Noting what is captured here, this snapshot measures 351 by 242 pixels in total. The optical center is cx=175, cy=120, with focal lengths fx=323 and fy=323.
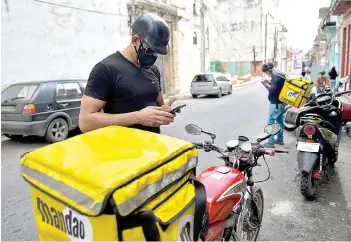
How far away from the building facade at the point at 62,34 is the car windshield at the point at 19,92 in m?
2.64

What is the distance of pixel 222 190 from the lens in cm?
202

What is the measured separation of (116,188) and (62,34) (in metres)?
12.0

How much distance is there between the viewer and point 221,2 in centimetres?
4934

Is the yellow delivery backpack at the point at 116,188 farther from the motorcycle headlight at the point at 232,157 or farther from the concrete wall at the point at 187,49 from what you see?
the concrete wall at the point at 187,49

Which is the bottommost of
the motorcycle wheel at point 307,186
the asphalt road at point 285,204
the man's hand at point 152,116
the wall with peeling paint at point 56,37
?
the asphalt road at point 285,204

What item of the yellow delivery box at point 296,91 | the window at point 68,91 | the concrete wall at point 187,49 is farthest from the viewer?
the concrete wall at point 187,49

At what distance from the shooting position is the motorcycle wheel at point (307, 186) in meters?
3.86

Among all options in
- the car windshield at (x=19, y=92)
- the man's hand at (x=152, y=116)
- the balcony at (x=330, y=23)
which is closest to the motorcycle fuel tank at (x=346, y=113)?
the man's hand at (x=152, y=116)

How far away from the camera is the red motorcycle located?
199cm

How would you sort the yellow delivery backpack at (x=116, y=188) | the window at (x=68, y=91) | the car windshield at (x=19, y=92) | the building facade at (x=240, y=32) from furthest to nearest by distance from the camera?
the building facade at (x=240, y=32) → the window at (x=68, y=91) → the car windshield at (x=19, y=92) → the yellow delivery backpack at (x=116, y=188)

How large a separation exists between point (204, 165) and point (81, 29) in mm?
9510

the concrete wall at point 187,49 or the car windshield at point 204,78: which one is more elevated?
the concrete wall at point 187,49

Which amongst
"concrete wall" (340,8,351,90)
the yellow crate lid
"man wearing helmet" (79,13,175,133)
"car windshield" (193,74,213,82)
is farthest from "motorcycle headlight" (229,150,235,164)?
"car windshield" (193,74,213,82)

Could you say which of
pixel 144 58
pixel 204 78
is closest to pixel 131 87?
pixel 144 58
